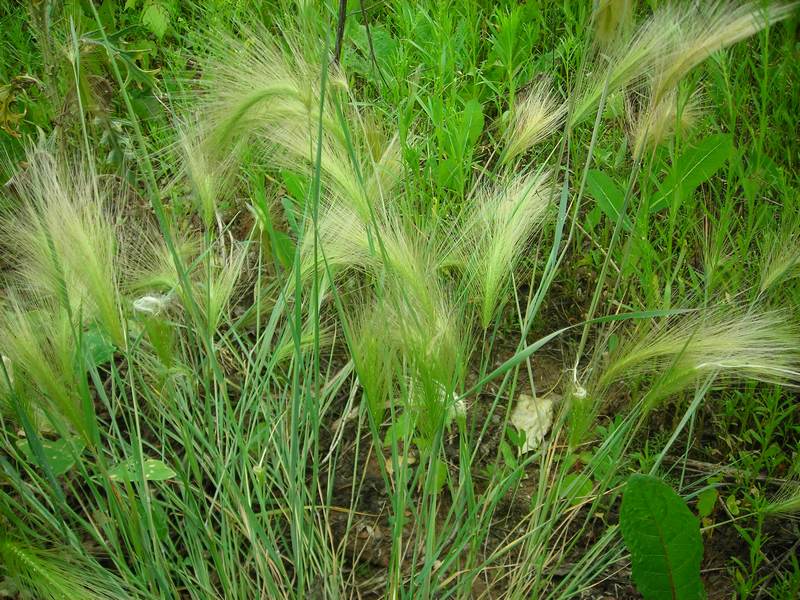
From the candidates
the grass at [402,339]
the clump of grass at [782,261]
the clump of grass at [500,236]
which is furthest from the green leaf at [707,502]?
the clump of grass at [500,236]

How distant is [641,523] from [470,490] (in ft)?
0.77

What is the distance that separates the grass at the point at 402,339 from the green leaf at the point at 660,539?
0.19 ft

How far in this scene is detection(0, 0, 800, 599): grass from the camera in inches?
39.1

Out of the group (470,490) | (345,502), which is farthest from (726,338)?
(345,502)

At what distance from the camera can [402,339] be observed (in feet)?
3.15

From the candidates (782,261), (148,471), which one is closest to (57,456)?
(148,471)

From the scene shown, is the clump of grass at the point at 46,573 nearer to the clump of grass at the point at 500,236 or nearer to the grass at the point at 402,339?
the grass at the point at 402,339

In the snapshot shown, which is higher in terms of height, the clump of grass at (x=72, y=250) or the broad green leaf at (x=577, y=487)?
the clump of grass at (x=72, y=250)

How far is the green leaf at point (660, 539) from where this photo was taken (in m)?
1.00

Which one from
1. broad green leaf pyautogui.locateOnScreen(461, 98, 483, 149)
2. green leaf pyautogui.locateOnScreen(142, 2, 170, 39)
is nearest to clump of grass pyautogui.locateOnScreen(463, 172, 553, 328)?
broad green leaf pyautogui.locateOnScreen(461, 98, 483, 149)

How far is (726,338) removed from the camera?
3.19 feet

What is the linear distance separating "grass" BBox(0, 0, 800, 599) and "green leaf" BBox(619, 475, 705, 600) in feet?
0.19

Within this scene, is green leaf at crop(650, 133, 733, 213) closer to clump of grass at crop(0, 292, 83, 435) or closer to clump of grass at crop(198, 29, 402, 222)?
clump of grass at crop(198, 29, 402, 222)

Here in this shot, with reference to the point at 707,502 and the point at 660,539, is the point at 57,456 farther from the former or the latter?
the point at 707,502
